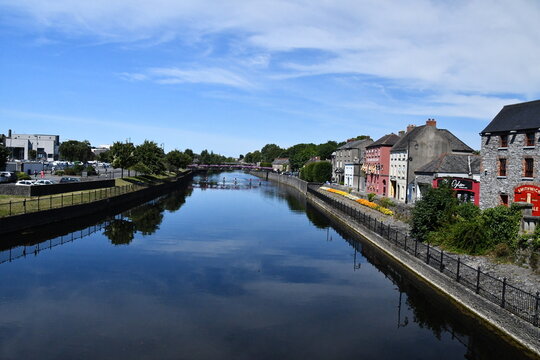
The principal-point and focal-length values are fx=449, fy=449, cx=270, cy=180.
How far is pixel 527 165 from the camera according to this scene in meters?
33.8

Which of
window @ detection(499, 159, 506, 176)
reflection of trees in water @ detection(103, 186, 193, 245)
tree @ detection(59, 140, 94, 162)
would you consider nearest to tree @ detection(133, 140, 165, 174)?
reflection of trees in water @ detection(103, 186, 193, 245)

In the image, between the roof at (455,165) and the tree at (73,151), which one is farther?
the tree at (73,151)

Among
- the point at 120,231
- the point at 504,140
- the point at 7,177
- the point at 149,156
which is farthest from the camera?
the point at 149,156

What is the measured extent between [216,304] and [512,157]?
2599 cm

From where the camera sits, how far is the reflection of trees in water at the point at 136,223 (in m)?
41.7

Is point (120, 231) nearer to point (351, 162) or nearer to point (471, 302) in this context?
point (471, 302)

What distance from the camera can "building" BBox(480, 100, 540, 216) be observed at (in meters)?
33.1

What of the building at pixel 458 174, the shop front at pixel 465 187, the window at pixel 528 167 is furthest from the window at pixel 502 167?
the shop front at pixel 465 187

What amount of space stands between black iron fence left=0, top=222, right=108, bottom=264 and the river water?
0.13 m

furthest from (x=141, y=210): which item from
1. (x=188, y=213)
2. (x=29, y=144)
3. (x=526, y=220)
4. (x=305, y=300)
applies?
(x=29, y=144)

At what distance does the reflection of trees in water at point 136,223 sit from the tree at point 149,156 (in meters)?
26.5

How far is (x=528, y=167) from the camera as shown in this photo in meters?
33.7

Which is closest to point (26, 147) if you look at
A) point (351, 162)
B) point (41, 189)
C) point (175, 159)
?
point (175, 159)

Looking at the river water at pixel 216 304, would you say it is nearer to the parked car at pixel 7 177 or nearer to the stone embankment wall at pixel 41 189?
the stone embankment wall at pixel 41 189
